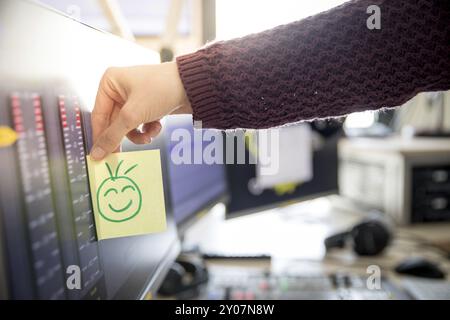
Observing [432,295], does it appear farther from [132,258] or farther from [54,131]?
[54,131]

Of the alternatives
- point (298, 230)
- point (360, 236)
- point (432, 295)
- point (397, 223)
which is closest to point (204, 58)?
point (432, 295)

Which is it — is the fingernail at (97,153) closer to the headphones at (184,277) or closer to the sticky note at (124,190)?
the sticky note at (124,190)

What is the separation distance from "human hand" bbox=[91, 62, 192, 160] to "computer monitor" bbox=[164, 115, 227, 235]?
0.89ft

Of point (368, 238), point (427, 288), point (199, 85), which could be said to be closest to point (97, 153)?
point (199, 85)

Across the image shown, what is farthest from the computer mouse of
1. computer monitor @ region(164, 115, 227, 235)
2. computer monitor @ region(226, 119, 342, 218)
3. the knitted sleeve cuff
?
the knitted sleeve cuff

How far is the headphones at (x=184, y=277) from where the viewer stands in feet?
2.64

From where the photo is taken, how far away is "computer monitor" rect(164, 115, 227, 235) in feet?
2.68

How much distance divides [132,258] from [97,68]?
9.4 inches

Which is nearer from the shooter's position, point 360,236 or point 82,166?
point 82,166

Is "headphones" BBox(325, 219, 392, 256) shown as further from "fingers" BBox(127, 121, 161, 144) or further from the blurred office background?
"fingers" BBox(127, 121, 161, 144)

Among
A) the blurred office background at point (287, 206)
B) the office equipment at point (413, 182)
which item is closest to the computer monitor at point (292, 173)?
the blurred office background at point (287, 206)

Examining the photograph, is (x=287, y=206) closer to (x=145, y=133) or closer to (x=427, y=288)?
(x=427, y=288)

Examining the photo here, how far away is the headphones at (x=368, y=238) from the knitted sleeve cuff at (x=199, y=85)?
714 mm

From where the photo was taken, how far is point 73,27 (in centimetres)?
42
